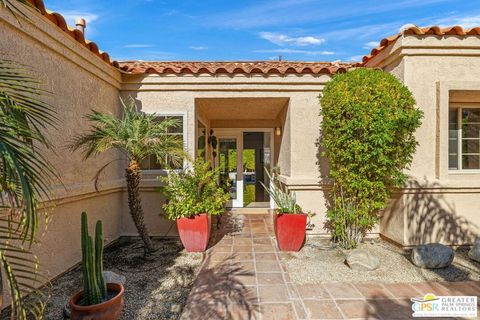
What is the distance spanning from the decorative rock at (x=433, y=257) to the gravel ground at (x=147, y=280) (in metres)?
4.48

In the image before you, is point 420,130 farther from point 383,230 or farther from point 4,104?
point 4,104

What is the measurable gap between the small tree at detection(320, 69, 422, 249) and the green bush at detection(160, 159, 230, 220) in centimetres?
289

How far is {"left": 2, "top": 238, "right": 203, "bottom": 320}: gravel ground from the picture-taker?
156 inches

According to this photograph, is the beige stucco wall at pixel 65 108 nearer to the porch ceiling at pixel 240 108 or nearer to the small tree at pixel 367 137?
the porch ceiling at pixel 240 108

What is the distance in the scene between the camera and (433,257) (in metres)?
5.24

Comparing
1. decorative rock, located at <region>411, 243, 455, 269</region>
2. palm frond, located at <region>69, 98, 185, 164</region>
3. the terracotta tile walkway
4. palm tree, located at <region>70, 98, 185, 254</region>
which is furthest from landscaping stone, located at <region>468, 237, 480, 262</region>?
palm frond, located at <region>69, 98, 185, 164</region>

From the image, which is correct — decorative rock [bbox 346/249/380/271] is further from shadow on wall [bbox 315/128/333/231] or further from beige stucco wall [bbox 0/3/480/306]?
shadow on wall [bbox 315/128/333/231]

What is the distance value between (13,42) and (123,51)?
8.34 m

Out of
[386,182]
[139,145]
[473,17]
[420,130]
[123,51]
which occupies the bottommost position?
[386,182]

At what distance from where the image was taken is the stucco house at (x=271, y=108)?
5.08 metres

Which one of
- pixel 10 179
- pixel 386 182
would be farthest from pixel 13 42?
pixel 386 182

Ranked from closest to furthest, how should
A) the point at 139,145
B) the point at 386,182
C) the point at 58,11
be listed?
the point at 58,11 → the point at 139,145 → the point at 386,182

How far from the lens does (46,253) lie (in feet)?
15.5

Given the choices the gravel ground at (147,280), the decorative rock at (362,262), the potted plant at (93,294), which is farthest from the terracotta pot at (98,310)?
the decorative rock at (362,262)
